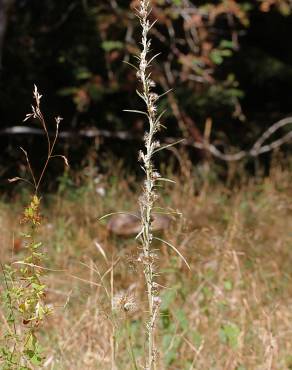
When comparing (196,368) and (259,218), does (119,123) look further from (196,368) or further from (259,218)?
(196,368)

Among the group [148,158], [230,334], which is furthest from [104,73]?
[148,158]

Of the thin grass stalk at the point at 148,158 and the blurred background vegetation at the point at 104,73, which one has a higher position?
the thin grass stalk at the point at 148,158

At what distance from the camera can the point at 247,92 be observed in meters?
9.69

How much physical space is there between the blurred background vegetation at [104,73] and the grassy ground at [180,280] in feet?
3.68

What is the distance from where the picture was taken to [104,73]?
24.8 feet

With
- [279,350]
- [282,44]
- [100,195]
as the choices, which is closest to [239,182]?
[100,195]

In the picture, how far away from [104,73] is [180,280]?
13.3 feet

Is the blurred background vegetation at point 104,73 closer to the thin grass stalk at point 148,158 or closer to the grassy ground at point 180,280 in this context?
the grassy ground at point 180,280

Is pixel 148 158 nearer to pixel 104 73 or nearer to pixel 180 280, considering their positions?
pixel 180 280

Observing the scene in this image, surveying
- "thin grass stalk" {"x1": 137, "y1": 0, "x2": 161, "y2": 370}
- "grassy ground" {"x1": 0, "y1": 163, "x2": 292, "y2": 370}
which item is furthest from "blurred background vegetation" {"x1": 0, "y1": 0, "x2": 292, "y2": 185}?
"thin grass stalk" {"x1": 137, "y1": 0, "x2": 161, "y2": 370}

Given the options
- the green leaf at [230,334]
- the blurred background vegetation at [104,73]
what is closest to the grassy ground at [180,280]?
the green leaf at [230,334]

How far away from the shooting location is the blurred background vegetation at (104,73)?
6754mm

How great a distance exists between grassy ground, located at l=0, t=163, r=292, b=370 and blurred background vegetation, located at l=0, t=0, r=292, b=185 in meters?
1.12

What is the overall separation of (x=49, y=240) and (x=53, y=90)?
3.04 metres
